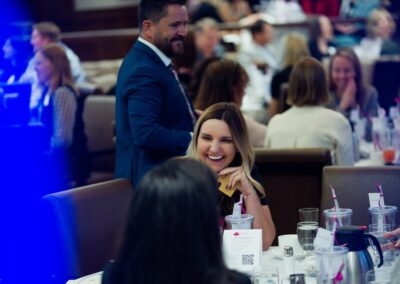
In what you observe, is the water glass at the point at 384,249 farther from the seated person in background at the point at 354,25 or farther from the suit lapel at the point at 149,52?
the seated person in background at the point at 354,25

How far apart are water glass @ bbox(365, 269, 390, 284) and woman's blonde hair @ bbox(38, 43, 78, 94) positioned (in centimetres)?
373

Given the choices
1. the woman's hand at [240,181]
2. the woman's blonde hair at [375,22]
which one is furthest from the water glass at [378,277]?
the woman's blonde hair at [375,22]

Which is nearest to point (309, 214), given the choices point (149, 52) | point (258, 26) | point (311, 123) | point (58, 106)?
point (149, 52)

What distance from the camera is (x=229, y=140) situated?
12.2 ft

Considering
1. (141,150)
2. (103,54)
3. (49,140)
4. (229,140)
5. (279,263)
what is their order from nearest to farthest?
1. (279,263)
2. (229,140)
3. (141,150)
4. (49,140)
5. (103,54)

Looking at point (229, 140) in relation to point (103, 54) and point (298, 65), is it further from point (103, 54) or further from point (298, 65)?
point (103, 54)

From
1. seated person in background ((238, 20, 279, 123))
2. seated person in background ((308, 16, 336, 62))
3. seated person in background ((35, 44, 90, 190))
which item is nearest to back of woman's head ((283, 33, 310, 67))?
seated person in background ((238, 20, 279, 123))

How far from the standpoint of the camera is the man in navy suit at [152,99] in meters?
4.11

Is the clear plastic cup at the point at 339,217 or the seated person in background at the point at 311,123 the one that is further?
the seated person in background at the point at 311,123

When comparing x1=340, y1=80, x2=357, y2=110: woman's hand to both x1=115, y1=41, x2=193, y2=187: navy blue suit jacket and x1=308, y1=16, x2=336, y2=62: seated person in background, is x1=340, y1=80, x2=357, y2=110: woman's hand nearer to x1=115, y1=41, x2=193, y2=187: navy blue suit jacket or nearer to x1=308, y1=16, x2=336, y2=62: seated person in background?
x1=115, y1=41, x2=193, y2=187: navy blue suit jacket

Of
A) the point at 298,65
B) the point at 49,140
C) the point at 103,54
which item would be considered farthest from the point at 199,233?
the point at 103,54

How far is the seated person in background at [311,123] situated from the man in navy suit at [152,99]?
38.2 inches

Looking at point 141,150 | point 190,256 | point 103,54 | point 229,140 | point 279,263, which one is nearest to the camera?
point 190,256

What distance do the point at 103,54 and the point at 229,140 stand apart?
24.3 feet
